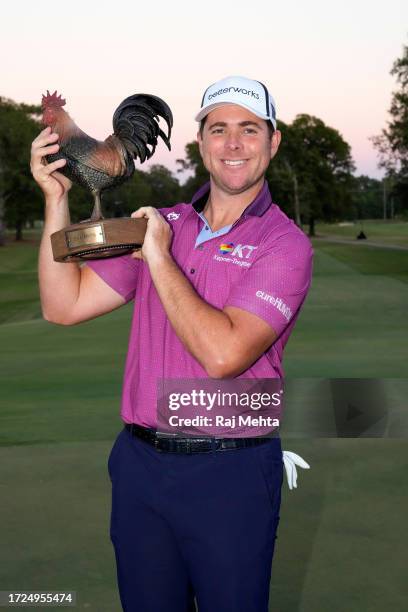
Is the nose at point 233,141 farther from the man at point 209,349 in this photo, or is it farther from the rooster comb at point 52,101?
the rooster comb at point 52,101

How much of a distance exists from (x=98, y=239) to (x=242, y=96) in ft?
2.37

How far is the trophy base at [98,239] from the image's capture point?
2.95 meters

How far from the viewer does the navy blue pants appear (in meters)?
2.96

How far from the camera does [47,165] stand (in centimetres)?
327

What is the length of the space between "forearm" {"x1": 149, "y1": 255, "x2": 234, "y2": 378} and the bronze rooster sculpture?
1.75 ft

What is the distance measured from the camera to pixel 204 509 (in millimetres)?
2953

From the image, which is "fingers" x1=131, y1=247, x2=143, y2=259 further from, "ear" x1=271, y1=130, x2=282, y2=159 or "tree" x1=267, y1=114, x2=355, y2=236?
"tree" x1=267, y1=114, x2=355, y2=236

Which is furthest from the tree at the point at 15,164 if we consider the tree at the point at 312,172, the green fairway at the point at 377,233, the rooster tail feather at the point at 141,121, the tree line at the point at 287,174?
the rooster tail feather at the point at 141,121

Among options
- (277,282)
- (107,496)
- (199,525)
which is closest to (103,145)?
(277,282)

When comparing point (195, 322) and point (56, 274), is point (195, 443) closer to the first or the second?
point (195, 322)

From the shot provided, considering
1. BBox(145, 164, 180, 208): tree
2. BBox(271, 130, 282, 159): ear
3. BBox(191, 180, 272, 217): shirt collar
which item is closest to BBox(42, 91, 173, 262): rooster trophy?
BBox(191, 180, 272, 217): shirt collar

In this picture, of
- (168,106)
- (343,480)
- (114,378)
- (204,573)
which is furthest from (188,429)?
(114,378)

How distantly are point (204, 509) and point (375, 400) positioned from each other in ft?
21.1

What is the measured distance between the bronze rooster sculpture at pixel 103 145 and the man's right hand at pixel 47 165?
0.04 m
